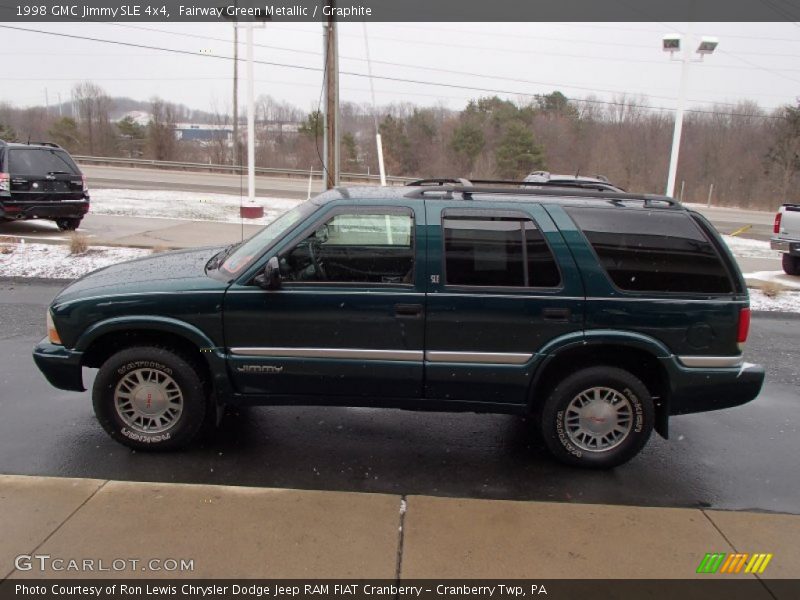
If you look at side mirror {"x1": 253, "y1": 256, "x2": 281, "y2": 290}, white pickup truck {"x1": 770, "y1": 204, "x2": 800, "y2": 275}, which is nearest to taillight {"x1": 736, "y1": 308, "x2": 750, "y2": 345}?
side mirror {"x1": 253, "y1": 256, "x2": 281, "y2": 290}

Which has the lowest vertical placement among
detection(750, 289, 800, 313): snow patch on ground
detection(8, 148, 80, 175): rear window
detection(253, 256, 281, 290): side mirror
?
detection(750, 289, 800, 313): snow patch on ground

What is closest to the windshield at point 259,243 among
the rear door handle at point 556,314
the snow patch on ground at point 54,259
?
the rear door handle at point 556,314

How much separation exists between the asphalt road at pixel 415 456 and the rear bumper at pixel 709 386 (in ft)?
1.59

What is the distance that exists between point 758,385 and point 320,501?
110 inches

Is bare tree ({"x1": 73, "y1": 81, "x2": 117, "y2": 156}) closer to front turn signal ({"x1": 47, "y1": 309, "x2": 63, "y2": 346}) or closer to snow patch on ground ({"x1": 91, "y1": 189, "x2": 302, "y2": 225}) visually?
snow patch on ground ({"x1": 91, "y1": 189, "x2": 302, "y2": 225})

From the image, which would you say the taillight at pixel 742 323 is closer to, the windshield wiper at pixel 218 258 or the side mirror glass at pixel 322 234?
the side mirror glass at pixel 322 234

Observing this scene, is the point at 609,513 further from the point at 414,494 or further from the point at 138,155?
the point at 138,155

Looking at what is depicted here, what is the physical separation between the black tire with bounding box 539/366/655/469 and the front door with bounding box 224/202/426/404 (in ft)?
2.89

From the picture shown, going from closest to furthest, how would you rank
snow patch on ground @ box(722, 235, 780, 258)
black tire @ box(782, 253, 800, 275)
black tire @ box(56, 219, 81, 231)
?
black tire @ box(782, 253, 800, 275) → black tire @ box(56, 219, 81, 231) → snow patch on ground @ box(722, 235, 780, 258)

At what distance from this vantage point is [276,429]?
164 inches

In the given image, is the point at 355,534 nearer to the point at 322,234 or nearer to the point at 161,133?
the point at 322,234

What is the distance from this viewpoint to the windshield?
12.1 feet
